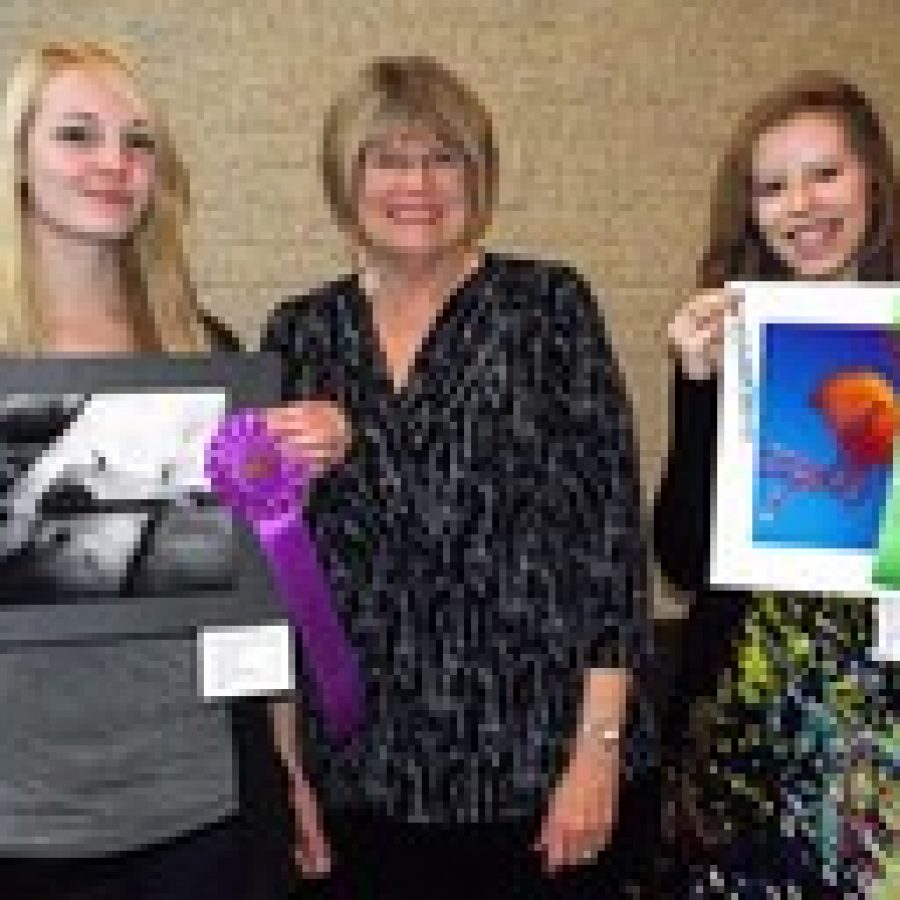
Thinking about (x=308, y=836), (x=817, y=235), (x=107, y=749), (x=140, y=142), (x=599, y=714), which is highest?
(x=140, y=142)

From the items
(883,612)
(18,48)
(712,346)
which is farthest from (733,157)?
(18,48)

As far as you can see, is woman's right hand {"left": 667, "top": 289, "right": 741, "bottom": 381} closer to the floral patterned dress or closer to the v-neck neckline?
the floral patterned dress

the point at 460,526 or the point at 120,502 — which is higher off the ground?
the point at 120,502

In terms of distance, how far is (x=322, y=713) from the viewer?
160cm

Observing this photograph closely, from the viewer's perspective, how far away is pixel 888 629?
139 centimetres

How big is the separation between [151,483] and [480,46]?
5.01ft

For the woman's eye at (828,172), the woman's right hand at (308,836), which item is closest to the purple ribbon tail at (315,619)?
the woman's right hand at (308,836)

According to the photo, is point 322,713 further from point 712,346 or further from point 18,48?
Result: point 18,48

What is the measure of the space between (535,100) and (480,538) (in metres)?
1.27

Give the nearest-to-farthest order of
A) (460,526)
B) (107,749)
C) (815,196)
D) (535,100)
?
(107,749), (815,196), (460,526), (535,100)

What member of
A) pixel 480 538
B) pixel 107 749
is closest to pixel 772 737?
pixel 480 538

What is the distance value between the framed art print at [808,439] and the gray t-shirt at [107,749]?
1.68ft

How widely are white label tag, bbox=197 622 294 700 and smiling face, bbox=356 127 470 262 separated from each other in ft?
1.67

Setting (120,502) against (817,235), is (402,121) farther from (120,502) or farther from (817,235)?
(120,502)
